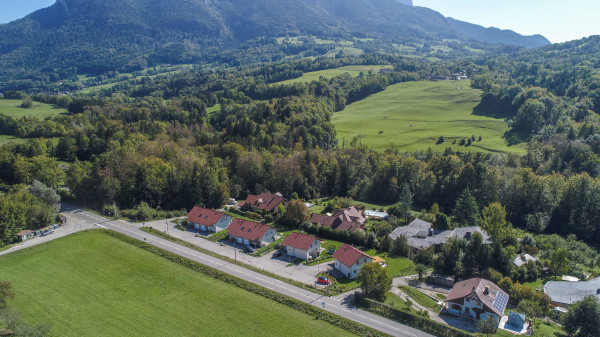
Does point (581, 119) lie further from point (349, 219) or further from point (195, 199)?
point (195, 199)

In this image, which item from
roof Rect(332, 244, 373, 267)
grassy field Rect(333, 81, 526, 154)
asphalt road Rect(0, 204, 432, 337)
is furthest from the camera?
grassy field Rect(333, 81, 526, 154)

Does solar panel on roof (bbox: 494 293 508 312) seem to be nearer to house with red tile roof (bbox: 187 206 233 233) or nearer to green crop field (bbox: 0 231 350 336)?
green crop field (bbox: 0 231 350 336)

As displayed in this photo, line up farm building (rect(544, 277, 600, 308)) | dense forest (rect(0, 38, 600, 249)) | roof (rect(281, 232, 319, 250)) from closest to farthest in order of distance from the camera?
1. farm building (rect(544, 277, 600, 308))
2. roof (rect(281, 232, 319, 250))
3. dense forest (rect(0, 38, 600, 249))

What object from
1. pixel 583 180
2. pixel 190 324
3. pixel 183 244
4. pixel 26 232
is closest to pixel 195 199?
pixel 183 244

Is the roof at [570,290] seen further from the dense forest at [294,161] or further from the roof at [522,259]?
the dense forest at [294,161]

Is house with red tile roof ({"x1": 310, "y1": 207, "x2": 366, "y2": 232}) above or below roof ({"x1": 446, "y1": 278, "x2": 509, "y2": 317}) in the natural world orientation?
below

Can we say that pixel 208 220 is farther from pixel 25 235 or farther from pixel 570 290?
pixel 570 290

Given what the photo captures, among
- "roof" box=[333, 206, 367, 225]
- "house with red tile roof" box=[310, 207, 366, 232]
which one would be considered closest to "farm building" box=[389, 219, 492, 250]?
"house with red tile roof" box=[310, 207, 366, 232]
